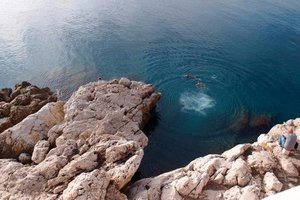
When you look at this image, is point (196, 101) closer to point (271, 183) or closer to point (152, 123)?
point (152, 123)

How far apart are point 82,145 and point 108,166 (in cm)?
611

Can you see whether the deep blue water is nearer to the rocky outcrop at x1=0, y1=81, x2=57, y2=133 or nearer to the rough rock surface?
the rocky outcrop at x1=0, y1=81, x2=57, y2=133

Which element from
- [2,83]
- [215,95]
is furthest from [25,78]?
[215,95]

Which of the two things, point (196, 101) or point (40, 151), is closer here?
point (40, 151)

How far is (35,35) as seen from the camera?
2766 inches

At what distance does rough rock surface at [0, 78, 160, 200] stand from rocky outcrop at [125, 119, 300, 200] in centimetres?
269

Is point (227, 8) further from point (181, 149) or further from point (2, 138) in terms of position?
point (2, 138)

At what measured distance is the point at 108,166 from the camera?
98.3ft

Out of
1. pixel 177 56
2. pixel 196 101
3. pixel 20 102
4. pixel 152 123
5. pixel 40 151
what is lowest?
pixel 20 102

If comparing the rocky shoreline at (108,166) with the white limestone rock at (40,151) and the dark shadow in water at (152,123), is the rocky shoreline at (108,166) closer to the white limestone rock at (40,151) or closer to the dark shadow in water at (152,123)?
the white limestone rock at (40,151)

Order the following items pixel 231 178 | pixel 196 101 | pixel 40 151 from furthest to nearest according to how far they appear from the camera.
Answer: pixel 196 101 → pixel 40 151 → pixel 231 178

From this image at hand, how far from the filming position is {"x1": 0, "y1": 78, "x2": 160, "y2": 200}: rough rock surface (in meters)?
28.4

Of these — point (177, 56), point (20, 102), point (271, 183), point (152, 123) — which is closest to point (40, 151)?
point (20, 102)

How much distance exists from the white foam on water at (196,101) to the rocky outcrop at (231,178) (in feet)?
63.5
